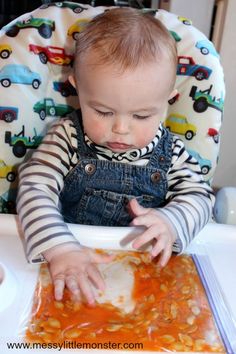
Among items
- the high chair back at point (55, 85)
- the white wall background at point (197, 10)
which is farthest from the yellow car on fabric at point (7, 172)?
the white wall background at point (197, 10)

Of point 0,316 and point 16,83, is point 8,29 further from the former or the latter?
point 0,316

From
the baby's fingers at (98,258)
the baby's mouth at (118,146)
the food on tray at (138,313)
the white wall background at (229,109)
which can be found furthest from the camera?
the white wall background at (229,109)

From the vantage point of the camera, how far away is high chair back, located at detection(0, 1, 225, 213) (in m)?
0.81

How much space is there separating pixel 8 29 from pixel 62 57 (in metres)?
0.11

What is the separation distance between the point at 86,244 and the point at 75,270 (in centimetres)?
12

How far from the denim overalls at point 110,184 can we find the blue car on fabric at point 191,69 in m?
0.13

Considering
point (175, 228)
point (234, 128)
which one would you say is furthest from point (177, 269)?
point (234, 128)

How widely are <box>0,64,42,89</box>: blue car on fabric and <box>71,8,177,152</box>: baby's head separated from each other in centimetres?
13

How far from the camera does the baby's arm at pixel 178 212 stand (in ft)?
2.13

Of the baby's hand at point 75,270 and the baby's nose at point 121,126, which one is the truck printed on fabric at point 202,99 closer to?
the baby's nose at point 121,126

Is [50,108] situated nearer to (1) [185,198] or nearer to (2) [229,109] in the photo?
(1) [185,198]

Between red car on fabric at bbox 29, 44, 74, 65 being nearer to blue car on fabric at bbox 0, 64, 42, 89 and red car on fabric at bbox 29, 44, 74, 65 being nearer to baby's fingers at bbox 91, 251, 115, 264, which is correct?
blue car on fabric at bbox 0, 64, 42, 89

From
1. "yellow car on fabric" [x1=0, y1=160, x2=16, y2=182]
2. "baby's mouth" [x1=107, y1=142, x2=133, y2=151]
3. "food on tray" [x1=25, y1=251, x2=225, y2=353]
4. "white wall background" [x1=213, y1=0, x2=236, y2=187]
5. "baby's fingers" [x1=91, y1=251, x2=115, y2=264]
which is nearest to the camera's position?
"food on tray" [x1=25, y1=251, x2=225, y2=353]

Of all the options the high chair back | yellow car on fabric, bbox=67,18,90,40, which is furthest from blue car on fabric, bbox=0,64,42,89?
yellow car on fabric, bbox=67,18,90,40
